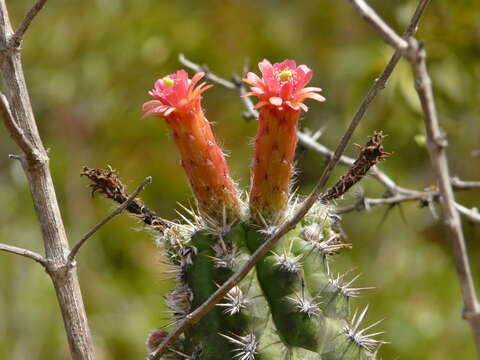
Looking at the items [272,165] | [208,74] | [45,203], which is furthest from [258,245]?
[208,74]

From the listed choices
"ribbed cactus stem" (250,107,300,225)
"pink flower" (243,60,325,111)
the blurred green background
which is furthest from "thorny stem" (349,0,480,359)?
the blurred green background

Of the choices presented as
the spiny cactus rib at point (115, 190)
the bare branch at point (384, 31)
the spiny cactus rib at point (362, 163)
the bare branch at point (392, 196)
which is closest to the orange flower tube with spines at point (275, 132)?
the spiny cactus rib at point (362, 163)

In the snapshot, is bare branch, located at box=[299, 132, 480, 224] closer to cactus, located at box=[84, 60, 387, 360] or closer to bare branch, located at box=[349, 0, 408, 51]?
cactus, located at box=[84, 60, 387, 360]

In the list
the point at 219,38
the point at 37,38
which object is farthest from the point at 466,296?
the point at 37,38

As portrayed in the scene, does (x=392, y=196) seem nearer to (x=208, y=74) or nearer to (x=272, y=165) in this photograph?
(x=208, y=74)

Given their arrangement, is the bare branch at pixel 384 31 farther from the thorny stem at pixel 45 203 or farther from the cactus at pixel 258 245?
the thorny stem at pixel 45 203

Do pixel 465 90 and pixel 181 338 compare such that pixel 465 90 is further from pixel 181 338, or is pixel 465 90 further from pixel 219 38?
pixel 219 38

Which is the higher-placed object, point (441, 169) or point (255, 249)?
point (255, 249)

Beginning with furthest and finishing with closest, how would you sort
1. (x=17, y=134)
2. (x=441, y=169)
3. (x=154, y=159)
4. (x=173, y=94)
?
(x=154, y=159) < (x=173, y=94) < (x=17, y=134) < (x=441, y=169)
